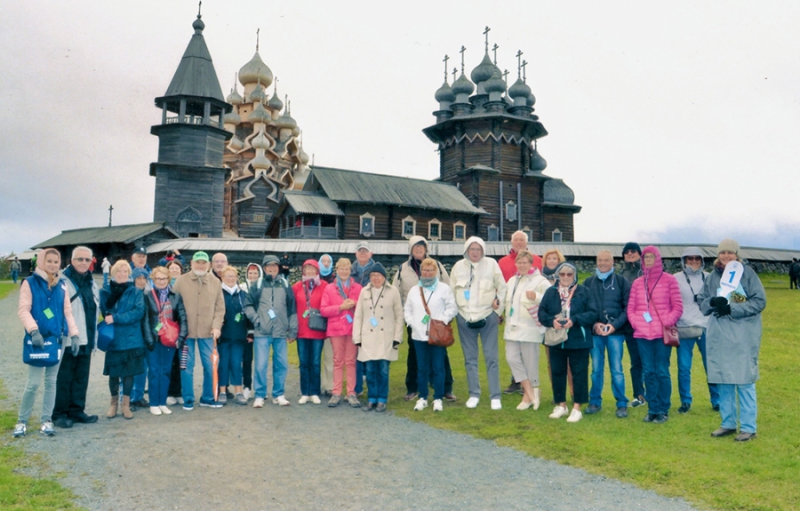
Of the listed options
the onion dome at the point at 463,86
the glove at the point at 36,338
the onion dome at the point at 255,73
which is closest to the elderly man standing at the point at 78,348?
the glove at the point at 36,338

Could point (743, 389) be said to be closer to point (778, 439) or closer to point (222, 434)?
point (778, 439)

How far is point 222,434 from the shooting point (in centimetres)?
554

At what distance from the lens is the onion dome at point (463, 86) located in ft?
122

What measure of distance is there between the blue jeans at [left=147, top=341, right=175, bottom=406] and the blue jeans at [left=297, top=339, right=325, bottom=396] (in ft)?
5.12

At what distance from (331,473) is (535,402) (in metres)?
3.04

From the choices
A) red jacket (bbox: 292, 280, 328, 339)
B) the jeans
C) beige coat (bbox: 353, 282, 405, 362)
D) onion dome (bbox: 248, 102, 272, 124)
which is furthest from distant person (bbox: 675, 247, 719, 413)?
onion dome (bbox: 248, 102, 272, 124)

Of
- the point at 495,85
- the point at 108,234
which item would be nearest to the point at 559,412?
the point at 108,234

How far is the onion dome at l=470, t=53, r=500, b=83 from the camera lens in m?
37.8

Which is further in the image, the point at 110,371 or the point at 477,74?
the point at 477,74

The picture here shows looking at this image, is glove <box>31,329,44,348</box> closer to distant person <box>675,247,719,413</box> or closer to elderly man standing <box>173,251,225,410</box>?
elderly man standing <box>173,251,225,410</box>

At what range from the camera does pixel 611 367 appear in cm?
640

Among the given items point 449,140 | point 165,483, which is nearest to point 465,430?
point 165,483

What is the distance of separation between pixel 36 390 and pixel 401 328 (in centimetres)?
384

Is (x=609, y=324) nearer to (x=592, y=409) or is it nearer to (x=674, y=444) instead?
(x=592, y=409)
